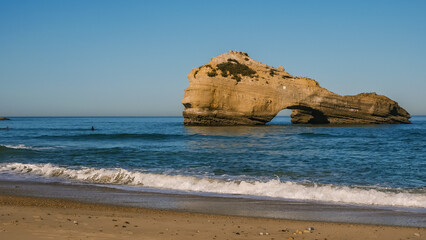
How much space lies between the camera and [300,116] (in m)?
68.3

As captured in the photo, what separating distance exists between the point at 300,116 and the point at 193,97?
2340cm

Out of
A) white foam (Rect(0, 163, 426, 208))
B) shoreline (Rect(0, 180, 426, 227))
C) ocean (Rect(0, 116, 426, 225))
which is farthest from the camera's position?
ocean (Rect(0, 116, 426, 225))

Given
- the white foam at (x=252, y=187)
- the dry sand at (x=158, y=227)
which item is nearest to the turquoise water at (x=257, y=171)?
the white foam at (x=252, y=187)

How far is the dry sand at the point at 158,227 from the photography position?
6.54 m

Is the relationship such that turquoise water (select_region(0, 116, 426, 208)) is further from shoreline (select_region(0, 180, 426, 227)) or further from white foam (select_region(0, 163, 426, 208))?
shoreline (select_region(0, 180, 426, 227))

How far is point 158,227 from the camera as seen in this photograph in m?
7.12

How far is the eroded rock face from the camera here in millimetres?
52250

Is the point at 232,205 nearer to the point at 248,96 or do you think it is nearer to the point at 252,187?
the point at 252,187

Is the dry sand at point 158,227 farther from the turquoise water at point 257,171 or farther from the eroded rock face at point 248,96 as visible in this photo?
the eroded rock face at point 248,96

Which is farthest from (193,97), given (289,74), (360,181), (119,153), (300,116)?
(360,181)

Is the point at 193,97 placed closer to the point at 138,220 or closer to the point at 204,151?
the point at 204,151

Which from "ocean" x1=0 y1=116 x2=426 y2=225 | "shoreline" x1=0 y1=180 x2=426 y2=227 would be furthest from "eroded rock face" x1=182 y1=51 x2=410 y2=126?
"shoreline" x1=0 y1=180 x2=426 y2=227

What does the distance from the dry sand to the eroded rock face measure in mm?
43950

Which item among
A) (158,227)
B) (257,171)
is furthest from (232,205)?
(257,171)
